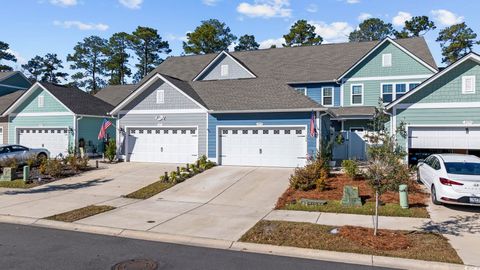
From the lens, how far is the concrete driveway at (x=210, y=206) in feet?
33.2

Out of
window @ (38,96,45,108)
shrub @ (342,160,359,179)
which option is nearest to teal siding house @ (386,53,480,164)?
shrub @ (342,160,359,179)

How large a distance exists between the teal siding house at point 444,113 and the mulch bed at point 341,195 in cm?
413

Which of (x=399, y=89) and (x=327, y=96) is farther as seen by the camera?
(x=327, y=96)

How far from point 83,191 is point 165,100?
855 centimetres

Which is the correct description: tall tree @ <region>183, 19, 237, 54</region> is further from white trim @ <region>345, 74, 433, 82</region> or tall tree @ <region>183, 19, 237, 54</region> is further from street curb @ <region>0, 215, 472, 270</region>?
street curb @ <region>0, 215, 472, 270</region>

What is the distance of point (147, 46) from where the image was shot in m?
67.1

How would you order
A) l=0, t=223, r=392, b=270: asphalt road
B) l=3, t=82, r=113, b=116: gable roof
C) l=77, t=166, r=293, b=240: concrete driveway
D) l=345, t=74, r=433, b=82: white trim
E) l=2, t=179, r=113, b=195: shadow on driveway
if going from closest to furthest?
1. l=0, t=223, r=392, b=270: asphalt road
2. l=77, t=166, r=293, b=240: concrete driveway
3. l=2, t=179, r=113, b=195: shadow on driveway
4. l=345, t=74, r=433, b=82: white trim
5. l=3, t=82, r=113, b=116: gable roof

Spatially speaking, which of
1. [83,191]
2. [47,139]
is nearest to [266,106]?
[83,191]

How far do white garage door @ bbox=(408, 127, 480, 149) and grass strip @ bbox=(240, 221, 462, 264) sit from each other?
10.9 meters

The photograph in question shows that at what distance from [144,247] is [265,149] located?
1310 cm

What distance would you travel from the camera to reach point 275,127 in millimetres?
20625

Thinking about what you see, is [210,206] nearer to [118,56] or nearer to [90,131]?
[90,131]

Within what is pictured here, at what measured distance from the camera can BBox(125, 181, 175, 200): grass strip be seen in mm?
14798

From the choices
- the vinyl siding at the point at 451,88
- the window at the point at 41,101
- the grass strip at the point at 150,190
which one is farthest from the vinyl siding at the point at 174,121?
the vinyl siding at the point at 451,88
